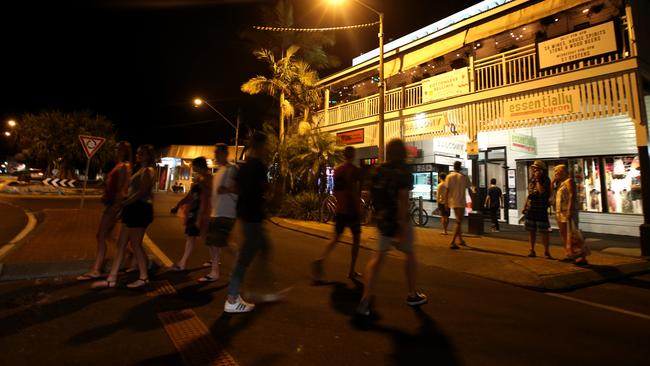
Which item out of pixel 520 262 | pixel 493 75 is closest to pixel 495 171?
pixel 493 75

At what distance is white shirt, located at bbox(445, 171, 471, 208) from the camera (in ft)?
27.0

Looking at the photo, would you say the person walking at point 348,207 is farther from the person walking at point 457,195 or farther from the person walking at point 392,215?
the person walking at point 457,195

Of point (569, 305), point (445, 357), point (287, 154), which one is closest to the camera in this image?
point (445, 357)

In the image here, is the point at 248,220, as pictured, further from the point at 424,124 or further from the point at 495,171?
the point at 495,171

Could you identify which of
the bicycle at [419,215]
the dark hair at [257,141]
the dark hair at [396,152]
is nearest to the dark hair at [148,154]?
the dark hair at [257,141]

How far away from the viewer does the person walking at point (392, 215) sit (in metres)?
3.83

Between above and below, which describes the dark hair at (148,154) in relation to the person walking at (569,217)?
above

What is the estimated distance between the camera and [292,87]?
1808 centimetres

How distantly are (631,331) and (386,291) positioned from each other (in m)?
2.54

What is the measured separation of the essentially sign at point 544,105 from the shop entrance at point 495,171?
352cm

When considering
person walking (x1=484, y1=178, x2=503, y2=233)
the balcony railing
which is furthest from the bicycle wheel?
the balcony railing

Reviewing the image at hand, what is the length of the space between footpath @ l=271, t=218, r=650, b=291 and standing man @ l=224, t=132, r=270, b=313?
9.32 ft

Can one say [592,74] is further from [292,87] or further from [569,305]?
[292,87]

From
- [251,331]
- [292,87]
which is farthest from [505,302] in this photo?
[292,87]
